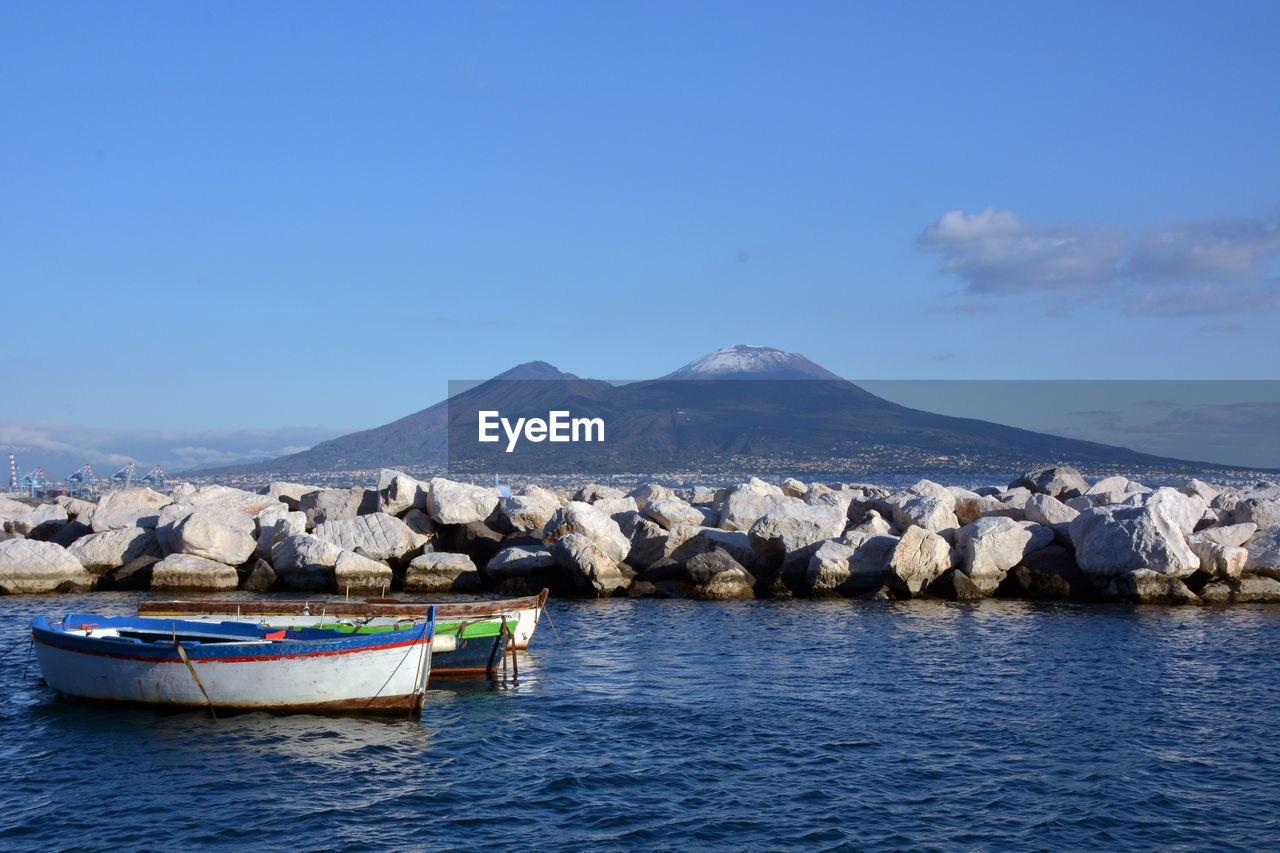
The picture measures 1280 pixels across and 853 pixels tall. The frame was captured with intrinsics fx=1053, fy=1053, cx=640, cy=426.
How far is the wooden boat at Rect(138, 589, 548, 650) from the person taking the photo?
71.7ft

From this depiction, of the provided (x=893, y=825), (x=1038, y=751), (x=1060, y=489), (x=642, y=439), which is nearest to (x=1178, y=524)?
(x=1060, y=489)

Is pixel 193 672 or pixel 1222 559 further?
pixel 1222 559

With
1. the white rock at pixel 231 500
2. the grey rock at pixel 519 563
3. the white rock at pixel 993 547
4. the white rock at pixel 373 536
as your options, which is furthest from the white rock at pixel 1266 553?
the white rock at pixel 231 500

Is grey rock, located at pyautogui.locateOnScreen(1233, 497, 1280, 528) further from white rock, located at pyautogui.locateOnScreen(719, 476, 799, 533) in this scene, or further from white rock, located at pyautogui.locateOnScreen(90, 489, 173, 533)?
white rock, located at pyautogui.locateOnScreen(90, 489, 173, 533)

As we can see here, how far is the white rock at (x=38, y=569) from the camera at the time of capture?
3375 centimetres

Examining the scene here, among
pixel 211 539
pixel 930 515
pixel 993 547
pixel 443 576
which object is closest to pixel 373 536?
pixel 443 576

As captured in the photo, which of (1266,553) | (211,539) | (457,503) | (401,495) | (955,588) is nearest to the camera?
(1266,553)

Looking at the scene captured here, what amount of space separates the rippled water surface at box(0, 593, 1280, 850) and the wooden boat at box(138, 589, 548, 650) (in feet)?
3.52

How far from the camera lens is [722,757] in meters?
16.0

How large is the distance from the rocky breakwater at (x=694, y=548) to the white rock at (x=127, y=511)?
11 centimetres

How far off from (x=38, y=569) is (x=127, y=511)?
6221mm

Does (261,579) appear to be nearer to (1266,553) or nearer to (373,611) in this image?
(373,611)

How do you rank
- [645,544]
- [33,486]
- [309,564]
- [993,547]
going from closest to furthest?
[993,547] → [309,564] → [645,544] → [33,486]

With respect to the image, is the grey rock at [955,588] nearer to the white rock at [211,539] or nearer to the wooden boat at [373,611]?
the wooden boat at [373,611]
